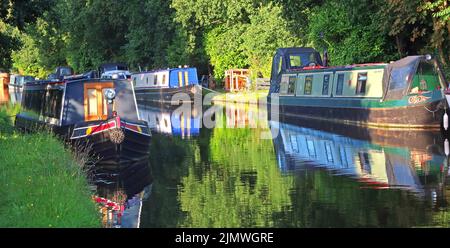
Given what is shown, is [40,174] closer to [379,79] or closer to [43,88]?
[43,88]

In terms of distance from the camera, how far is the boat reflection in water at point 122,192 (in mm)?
12755

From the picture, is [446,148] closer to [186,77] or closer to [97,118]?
[97,118]

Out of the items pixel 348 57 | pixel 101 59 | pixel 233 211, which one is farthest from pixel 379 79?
pixel 101 59

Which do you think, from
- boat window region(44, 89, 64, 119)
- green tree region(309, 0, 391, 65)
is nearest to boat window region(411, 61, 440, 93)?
→ green tree region(309, 0, 391, 65)

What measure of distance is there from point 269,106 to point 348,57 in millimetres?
4844

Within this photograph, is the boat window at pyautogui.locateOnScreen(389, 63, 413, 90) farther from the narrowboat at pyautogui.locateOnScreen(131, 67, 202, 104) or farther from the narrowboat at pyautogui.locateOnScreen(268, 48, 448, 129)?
the narrowboat at pyautogui.locateOnScreen(131, 67, 202, 104)

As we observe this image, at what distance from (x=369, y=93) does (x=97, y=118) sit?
10.2 m

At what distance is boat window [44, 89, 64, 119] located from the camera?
22.3 metres

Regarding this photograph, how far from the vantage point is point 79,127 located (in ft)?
64.5

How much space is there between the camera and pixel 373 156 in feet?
64.7

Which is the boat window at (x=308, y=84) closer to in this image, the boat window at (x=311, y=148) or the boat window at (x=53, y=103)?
the boat window at (x=311, y=148)

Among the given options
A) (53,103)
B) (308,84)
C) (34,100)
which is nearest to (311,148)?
(53,103)

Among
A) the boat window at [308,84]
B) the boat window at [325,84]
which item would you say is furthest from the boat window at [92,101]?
the boat window at [308,84]
